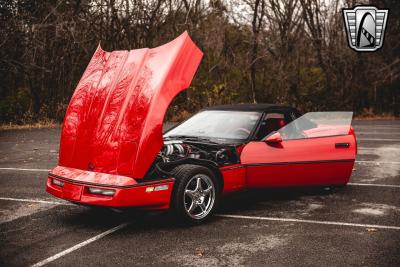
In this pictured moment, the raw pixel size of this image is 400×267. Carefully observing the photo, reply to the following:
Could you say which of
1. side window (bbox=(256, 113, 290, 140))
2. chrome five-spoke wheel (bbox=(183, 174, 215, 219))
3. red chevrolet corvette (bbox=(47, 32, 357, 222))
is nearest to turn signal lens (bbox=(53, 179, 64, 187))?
red chevrolet corvette (bbox=(47, 32, 357, 222))

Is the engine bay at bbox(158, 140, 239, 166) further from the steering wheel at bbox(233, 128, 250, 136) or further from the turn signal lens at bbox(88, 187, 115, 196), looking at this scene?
the turn signal lens at bbox(88, 187, 115, 196)

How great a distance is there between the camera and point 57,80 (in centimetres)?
2119

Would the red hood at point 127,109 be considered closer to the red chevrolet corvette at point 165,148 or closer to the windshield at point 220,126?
the red chevrolet corvette at point 165,148

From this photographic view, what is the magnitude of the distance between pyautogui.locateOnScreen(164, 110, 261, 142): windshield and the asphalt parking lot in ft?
3.02

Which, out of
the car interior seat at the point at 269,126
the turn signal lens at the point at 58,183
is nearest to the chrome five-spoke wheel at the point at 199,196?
the car interior seat at the point at 269,126

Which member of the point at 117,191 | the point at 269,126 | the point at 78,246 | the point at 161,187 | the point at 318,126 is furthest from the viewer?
the point at 318,126

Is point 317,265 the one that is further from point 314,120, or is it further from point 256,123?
point 314,120

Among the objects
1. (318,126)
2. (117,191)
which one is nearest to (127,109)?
(117,191)

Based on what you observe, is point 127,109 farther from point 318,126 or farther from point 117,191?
point 318,126

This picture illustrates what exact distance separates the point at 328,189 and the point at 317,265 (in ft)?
10.2

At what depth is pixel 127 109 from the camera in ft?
17.4

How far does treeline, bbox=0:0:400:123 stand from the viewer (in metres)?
22.6

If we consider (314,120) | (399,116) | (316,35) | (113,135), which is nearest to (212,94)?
(316,35)

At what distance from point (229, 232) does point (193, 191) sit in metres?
0.60
